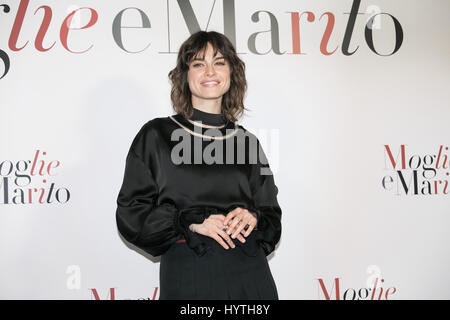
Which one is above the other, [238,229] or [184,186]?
[184,186]

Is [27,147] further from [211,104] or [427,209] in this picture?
[427,209]

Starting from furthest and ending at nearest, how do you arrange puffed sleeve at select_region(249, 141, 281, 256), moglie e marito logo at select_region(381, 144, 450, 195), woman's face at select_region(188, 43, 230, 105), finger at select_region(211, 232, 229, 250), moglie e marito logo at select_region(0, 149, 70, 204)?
1. moglie e marito logo at select_region(381, 144, 450, 195)
2. moglie e marito logo at select_region(0, 149, 70, 204)
3. woman's face at select_region(188, 43, 230, 105)
4. puffed sleeve at select_region(249, 141, 281, 256)
5. finger at select_region(211, 232, 229, 250)

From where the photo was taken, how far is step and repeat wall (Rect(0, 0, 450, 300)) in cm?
212

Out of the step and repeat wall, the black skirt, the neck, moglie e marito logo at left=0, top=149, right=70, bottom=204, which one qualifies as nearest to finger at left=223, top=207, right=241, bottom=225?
the black skirt

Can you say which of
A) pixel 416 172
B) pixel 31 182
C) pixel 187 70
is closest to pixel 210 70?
pixel 187 70

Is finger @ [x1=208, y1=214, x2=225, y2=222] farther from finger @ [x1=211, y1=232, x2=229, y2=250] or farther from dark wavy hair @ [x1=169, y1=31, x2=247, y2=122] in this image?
dark wavy hair @ [x1=169, y1=31, x2=247, y2=122]

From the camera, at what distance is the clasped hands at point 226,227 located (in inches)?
53.4

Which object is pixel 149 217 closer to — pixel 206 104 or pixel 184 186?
pixel 184 186

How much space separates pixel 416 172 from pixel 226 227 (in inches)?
57.5

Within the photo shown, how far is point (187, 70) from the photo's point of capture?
5.49 ft

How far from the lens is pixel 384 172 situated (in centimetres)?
232
